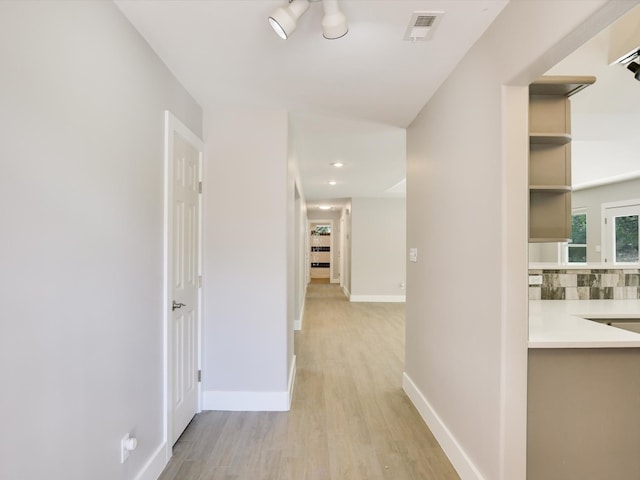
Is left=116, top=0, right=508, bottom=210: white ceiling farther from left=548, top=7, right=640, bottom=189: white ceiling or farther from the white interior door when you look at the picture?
left=548, top=7, right=640, bottom=189: white ceiling

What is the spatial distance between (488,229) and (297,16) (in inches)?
51.1

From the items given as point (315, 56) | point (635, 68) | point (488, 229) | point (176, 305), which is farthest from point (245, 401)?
point (635, 68)

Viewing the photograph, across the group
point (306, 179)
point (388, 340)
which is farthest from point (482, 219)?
point (306, 179)

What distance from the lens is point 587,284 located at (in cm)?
250

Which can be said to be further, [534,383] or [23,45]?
[534,383]

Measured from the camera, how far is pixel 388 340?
15.6 feet

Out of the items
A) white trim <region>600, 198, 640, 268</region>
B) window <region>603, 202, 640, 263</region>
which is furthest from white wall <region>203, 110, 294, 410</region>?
white trim <region>600, 198, 640, 268</region>

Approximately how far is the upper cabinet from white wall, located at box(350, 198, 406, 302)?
6025 mm

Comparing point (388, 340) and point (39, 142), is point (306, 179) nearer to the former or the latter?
point (388, 340)

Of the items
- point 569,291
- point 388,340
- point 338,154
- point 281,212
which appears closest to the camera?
point 569,291

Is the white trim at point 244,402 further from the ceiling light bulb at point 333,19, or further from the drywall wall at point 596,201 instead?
the drywall wall at point 596,201

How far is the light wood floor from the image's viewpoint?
6.50 ft

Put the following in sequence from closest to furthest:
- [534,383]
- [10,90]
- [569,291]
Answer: [10,90]
[534,383]
[569,291]

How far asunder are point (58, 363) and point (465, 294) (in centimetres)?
190
